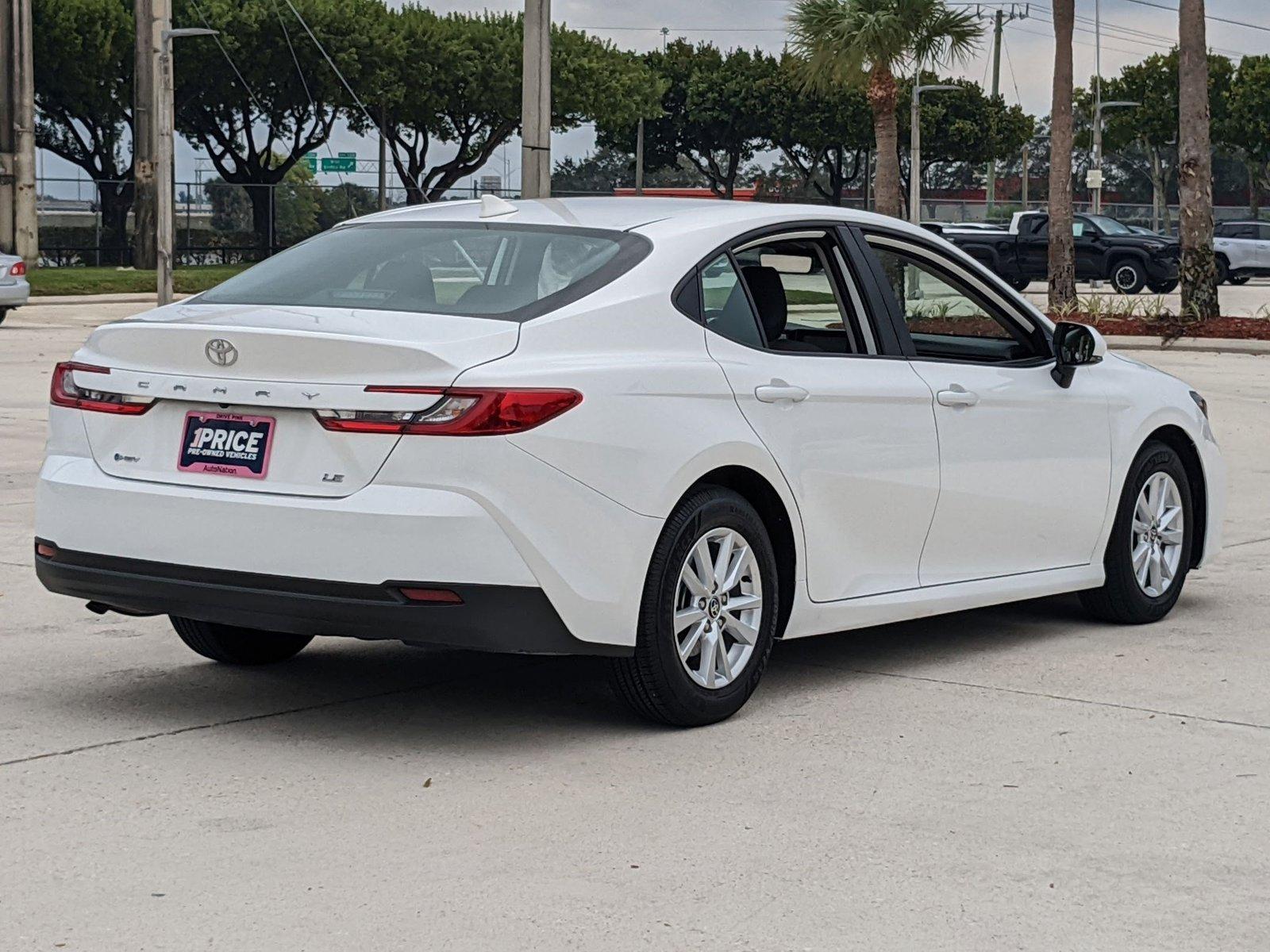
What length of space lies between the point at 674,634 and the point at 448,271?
1.34 meters

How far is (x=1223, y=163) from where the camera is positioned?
13162 centimetres

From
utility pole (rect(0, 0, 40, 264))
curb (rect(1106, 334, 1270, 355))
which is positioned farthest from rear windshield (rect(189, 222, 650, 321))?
utility pole (rect(0, 0, 40, 264))

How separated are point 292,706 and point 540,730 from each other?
83 centimetres

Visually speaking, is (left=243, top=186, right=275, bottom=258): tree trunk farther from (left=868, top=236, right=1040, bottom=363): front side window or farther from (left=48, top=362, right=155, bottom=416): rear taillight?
(left=48, top=362, right=155, bottom=416): rear taillight

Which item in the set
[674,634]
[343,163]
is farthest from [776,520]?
[343,163]

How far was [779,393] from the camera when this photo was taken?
623 cm

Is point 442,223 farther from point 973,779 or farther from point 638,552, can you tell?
point 973,779

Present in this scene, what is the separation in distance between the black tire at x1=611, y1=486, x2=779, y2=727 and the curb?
68.6ft

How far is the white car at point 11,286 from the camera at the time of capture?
94.9 ft

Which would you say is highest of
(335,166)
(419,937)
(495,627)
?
(335,166)

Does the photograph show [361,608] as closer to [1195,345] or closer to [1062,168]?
[1195,345]

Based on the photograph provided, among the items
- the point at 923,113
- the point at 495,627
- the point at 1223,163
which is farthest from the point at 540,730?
the point at 1223,163

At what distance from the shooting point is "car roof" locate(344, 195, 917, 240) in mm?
6457

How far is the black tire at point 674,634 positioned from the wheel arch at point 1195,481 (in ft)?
8.83
